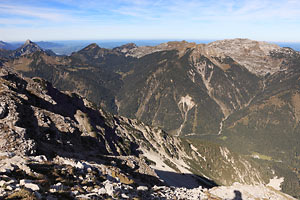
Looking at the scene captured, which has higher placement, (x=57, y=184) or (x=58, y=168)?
(x=57, y=184)

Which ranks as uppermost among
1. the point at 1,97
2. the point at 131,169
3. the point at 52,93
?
the point at 1,97

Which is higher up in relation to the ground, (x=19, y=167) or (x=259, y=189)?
(x=19, y=167)

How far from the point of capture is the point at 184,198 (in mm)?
33781

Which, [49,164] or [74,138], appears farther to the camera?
[74,138]

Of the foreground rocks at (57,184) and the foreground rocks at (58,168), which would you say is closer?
the foreground rocks at (57,184)

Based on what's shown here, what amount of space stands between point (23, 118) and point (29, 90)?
137ft

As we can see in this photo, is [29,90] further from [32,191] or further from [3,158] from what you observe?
[32,191]

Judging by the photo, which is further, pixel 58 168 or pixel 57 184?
pixel 58 168

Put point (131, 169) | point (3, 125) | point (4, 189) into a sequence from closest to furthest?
point (4, 189), point (3, 125), point (131, 169)

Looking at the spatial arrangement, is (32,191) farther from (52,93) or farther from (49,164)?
(52,93)

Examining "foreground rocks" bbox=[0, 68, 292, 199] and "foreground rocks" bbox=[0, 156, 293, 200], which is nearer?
"foreground rocks" bbox=[0, 156, 293, 200]

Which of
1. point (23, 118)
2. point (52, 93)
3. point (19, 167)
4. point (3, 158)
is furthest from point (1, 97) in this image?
point (52, 93)

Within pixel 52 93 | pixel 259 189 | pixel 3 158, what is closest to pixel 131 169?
pixel 3 158

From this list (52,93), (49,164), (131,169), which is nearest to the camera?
(49,164)
